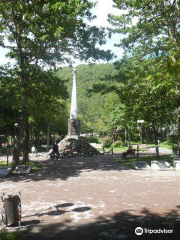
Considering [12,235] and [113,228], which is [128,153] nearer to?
[113,228]

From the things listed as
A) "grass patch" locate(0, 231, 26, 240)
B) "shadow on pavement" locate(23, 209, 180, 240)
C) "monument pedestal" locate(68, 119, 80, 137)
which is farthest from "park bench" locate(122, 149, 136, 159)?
"grass patch" locate(0, 231, 26, 240)

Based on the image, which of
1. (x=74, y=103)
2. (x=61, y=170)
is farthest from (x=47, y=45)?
(x=74, y=103)

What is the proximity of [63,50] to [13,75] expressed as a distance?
4620 mm

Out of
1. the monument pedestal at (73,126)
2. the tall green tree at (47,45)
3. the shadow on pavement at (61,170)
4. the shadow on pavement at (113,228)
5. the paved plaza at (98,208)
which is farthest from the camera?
the monument pedestal at (73,126)

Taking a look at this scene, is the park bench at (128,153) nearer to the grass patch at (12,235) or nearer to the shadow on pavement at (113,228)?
the shadow on pavement at (113,228)

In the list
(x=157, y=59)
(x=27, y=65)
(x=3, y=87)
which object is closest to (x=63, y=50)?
(x=27, y=65)

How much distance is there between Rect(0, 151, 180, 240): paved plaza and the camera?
609 centimetres

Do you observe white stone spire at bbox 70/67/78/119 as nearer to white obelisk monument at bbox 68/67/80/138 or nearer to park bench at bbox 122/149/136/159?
white obelisk monument at bbox 68/67/80/138

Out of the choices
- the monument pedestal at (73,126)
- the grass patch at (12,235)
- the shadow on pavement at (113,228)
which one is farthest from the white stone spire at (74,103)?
the grass patch at (12,235)

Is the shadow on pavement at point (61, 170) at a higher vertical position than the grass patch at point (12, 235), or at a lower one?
lower

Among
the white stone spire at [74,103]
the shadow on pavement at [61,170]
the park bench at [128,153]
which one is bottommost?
the shadow on pavement at [61,170]

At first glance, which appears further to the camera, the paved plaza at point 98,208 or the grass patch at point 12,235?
the paved plaza at point 98,208

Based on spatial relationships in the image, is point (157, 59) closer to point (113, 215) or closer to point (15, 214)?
point (113, 215)

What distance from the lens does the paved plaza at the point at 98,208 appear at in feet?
20.0
